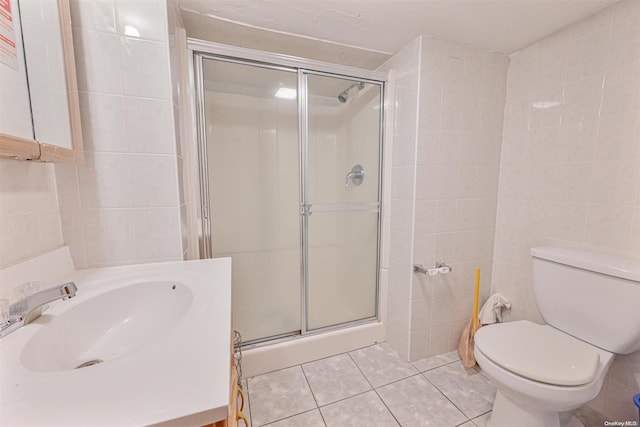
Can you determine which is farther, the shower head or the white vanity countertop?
the shower head

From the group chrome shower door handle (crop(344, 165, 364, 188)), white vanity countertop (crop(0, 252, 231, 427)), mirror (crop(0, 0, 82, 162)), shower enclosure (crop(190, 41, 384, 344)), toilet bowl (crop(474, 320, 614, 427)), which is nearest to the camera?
white vanity countertop (crop(0, 252, 231, 427))

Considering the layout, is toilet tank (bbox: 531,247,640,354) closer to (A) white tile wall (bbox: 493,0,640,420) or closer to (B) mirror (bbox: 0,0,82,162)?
(A) white tile wall (bbox: 493,0,640,420)

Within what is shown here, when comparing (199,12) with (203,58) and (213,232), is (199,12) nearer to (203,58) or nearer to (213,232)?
(203,58)

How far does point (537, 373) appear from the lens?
37.6 inches

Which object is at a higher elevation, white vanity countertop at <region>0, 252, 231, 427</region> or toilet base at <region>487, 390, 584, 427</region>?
white vanity countertop at <region>0, 252, 231, 427</region>

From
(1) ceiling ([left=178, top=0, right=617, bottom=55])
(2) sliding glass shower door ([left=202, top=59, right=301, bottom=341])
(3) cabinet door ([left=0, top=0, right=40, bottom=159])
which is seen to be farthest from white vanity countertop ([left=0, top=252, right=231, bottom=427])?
(1) ceiling ([left=178, top=0, right=617, bottom=55])

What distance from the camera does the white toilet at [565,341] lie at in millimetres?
949

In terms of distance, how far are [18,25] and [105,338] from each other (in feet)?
3.05

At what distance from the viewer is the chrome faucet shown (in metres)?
0.56

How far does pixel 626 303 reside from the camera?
3.33ft

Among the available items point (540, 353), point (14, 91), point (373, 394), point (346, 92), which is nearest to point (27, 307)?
point (14, 91)

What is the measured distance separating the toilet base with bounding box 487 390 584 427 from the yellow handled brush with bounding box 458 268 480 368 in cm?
39

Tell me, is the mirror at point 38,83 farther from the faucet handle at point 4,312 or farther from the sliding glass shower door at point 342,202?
the sliding glass shower door at point 342,202

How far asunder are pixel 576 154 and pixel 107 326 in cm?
212
